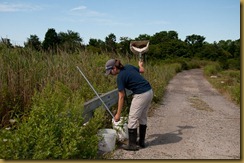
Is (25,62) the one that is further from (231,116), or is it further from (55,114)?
(231,116)

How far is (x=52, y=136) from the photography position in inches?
185

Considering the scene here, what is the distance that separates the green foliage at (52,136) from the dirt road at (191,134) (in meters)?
0.73

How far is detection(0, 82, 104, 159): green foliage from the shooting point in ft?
15.0

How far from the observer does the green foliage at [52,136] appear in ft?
15.0

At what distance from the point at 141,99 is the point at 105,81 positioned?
3866 mm

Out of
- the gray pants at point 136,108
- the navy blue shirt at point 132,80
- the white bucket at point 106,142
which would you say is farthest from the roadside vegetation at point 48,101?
the navy blue shirt at point 132,80

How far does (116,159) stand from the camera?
5.55 metres

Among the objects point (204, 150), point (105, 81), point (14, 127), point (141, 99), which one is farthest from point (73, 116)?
point (105, 81)

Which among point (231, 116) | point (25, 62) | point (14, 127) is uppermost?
point (25, 62)

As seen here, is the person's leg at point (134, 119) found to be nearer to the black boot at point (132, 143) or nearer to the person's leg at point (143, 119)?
the black boot at point (132, 143)

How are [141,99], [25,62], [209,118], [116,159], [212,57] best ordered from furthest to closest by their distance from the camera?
[212,57]
[209,118]
[25,62]
[141,99]
[116,159]

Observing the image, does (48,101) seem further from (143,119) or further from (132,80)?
(143,119)

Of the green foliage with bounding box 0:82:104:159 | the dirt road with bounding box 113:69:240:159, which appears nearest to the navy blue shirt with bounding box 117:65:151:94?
the green foliage with bounding box 0:82:104:159

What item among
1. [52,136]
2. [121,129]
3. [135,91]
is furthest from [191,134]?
[52,136]
